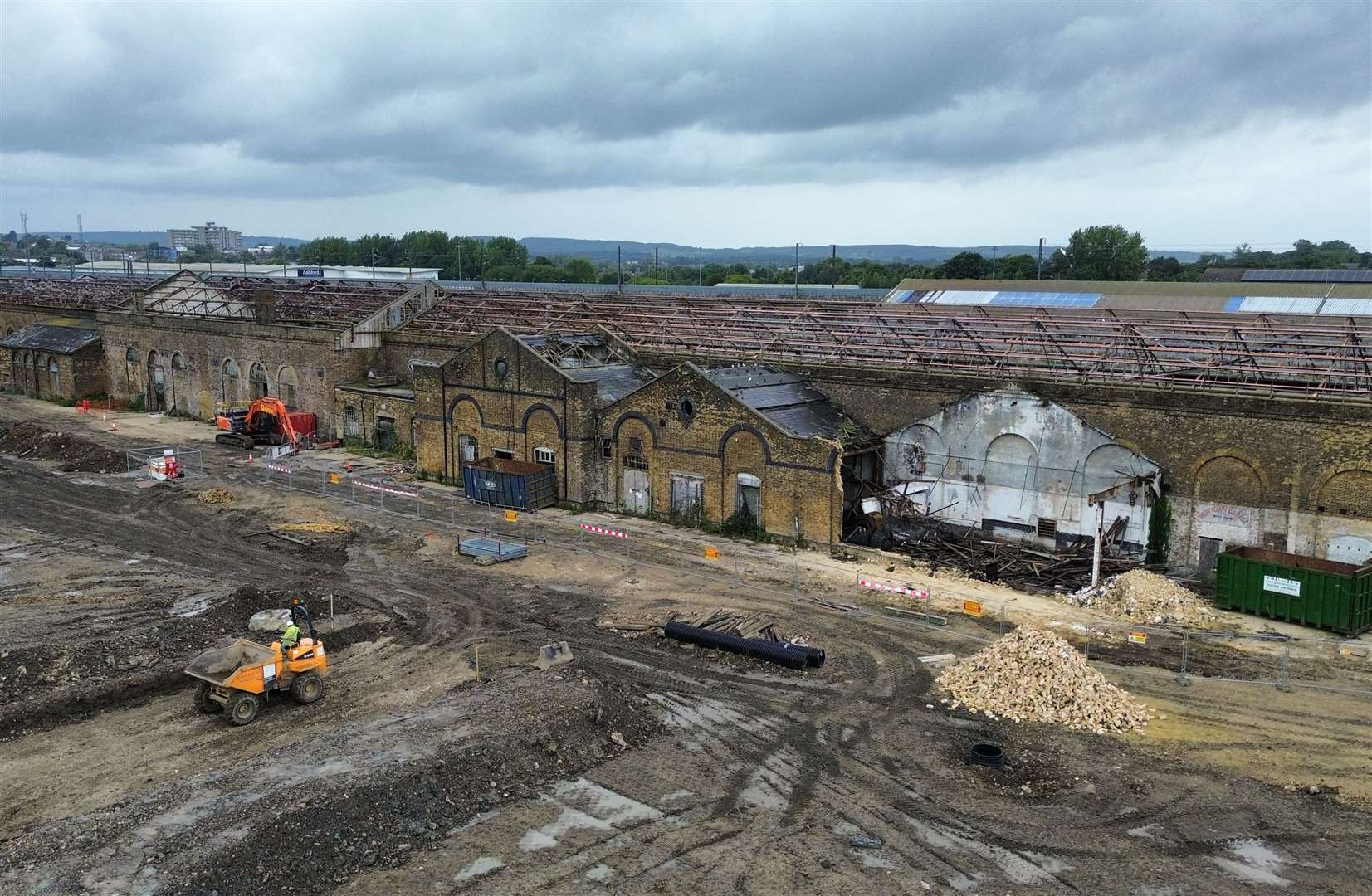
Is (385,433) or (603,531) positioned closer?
(603,531)

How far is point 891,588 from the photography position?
82.2 ft

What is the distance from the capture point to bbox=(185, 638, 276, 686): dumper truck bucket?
1752 cm

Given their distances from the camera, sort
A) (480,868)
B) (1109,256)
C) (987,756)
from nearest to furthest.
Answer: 1. (480,868)
2. (987,756)
3. (1109,256)

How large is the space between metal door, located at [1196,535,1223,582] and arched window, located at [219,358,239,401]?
4622cm

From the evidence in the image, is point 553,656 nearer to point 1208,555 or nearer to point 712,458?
point 712,458

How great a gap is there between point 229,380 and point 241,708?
40680mm

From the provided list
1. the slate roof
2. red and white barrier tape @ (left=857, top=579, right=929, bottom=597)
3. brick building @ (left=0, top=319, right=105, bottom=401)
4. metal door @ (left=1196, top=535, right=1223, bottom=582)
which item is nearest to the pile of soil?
brick building @ (left=0, top=319, right=105, bottom=401)

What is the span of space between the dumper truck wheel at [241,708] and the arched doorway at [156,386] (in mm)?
45971

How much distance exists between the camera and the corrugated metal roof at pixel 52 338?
61.2 meters

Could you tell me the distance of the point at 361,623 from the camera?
22703 millimetres

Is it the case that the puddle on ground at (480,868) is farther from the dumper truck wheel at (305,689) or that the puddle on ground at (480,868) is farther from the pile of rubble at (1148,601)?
the pile of rubble at (1148,601)

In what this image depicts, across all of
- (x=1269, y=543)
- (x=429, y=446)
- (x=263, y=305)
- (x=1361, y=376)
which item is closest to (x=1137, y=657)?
(x=1269, y=543)

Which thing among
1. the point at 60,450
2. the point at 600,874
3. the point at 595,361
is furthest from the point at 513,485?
the point at 60,450

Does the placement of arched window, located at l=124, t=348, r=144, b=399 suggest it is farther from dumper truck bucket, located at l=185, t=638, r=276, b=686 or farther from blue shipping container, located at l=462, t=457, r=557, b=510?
dumper truck bucket, located at l=185, t=638, r=276, b=686
